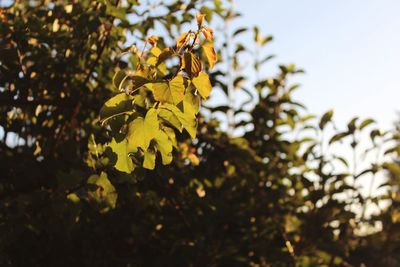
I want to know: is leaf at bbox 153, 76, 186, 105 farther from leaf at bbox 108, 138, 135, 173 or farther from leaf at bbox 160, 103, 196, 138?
leaf at bbox 108, 138, 135, 173

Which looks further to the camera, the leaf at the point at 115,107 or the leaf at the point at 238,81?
the leaf at the point at 238,81

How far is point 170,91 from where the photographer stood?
3.64 ft

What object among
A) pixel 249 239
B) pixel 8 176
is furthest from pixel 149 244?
pixel 8 176

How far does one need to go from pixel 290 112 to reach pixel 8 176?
189 centimetres

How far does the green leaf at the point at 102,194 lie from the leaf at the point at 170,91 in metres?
0.49

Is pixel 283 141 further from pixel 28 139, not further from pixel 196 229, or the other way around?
pixel 28 139

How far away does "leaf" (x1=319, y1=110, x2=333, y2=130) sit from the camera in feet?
9.12

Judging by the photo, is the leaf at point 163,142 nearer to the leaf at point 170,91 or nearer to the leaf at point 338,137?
the leaf at point 170,91

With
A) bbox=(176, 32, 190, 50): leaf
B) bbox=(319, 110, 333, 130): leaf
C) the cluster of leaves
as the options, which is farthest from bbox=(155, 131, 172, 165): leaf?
bbox=(319, 110, 333, 130): leaf

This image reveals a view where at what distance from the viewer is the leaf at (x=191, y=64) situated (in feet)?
3.70

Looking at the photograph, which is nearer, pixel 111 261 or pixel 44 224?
pixel 44 224

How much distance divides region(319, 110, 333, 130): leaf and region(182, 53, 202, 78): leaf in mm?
1838

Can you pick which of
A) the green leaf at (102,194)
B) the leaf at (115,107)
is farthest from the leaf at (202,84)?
the green leaf at (102,194)

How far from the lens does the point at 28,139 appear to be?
2.88 metres
